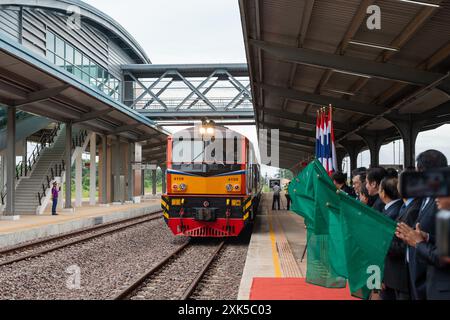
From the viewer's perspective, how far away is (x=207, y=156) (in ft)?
42.1

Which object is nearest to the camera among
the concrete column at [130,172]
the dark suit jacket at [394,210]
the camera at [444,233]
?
the camera at [444,233]

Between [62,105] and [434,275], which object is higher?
[62,105]

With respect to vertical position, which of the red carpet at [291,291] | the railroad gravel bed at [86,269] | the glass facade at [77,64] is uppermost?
the glass facade at [77,64]

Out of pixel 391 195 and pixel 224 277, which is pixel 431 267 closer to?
pixel 391 195

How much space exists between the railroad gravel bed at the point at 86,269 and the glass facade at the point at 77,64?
43.2 ft

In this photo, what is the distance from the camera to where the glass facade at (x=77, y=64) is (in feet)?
80.0

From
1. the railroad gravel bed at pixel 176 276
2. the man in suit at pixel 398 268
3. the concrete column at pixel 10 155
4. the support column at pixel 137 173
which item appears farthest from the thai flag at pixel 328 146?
the support column at pixel 137 173

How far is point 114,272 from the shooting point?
926 centimetres

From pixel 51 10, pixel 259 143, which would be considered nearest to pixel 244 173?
pixel 51 10

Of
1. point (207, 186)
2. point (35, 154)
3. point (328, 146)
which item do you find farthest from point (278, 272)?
point (35, 154)

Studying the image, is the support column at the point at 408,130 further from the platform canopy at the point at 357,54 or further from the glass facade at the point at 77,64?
the glass facade at the point at 77,64

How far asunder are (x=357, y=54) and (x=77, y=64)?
64.5ft
